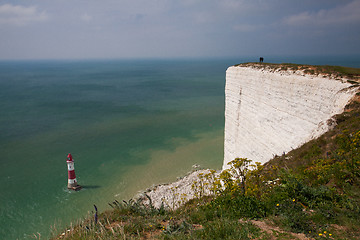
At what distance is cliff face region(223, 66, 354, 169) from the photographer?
34.1 feet

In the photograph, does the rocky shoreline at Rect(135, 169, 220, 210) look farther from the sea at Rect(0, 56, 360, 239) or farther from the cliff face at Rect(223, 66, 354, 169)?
the cliff face at Rect(223, 66, 354, 169)

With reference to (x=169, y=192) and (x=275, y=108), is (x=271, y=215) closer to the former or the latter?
(x=275, y=108)

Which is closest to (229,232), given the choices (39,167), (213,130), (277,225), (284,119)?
(277,225)

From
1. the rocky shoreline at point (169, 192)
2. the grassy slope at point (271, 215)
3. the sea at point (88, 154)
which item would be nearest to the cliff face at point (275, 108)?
the rocky shoreline at point (169, 192)

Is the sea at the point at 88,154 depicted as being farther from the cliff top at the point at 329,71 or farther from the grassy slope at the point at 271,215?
the cliff top at the point at 329,71

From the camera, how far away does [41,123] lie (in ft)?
112

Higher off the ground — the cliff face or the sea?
the cliff face

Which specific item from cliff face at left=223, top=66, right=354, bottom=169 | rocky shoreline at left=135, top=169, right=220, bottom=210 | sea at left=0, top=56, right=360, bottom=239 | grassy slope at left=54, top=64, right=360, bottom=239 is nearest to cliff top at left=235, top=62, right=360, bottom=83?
cliff face at left=223, top=66, right=354, bottom=169

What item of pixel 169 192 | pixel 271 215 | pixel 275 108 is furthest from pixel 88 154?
pixel 271 215

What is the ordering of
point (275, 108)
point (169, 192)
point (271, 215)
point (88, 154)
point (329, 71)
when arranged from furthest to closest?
point (88, 154) < point (169, 192) < point (275, 108) < point (329, 71) < point (271, 215)

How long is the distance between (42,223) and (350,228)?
658 inches

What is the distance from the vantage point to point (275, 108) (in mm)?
13008

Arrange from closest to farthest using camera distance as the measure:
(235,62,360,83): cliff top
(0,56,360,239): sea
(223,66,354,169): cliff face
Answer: (223,66,354,169): cliff face → (235,62,360,83): cliff top → (0,56,360,239): sea

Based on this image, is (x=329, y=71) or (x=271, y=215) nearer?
(x=271, y=215)
